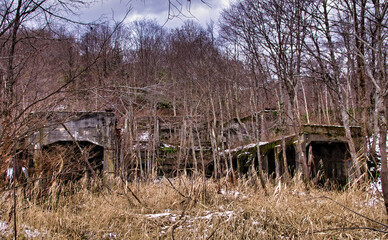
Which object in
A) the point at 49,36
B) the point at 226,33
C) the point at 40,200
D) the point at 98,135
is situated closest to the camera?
the point at 49,36

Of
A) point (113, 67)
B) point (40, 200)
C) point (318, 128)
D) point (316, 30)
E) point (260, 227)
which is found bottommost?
point (260, 227)

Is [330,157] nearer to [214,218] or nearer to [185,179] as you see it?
[185,179]

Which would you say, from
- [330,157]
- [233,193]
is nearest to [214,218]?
[233,193]

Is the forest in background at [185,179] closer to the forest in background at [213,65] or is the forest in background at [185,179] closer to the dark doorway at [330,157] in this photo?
the forest in background at [213,65]

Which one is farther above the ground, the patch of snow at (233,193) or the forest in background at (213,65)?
the forest in background at (213,65)

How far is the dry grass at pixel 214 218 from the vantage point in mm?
4047

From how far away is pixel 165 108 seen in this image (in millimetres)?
25578

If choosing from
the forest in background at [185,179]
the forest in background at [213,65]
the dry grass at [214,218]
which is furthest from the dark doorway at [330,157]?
the dry grass at [214,218]

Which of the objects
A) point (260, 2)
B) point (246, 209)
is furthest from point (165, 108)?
point (246, 209)

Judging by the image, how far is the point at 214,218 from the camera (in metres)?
4.52

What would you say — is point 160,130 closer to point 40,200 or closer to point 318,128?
point 318,128

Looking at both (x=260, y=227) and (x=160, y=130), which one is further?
(x=160, y=130)

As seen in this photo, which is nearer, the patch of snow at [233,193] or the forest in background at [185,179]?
the forest in background at [185,179]

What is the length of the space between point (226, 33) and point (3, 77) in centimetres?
628
